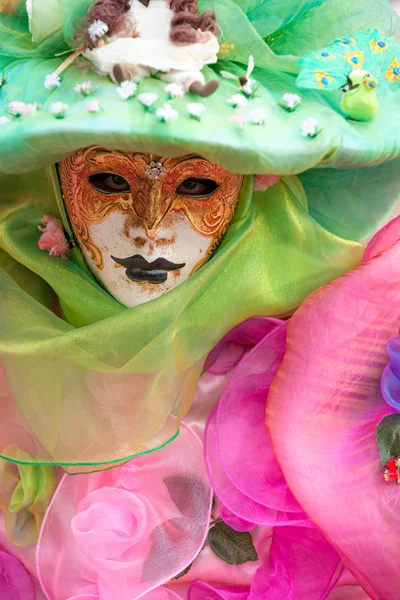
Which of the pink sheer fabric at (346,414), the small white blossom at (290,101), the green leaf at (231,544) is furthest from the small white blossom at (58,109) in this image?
the green leaf at (231,544)

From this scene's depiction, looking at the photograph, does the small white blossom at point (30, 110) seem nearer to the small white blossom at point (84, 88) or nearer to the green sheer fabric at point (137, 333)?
the small white blossom at point (84, 88)

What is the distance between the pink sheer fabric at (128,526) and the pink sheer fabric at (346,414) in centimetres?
16

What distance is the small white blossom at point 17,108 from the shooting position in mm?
662

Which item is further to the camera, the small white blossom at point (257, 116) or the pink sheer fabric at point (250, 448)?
the pink sheer fabric at point (250, 448)

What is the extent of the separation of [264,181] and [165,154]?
23 centimetres

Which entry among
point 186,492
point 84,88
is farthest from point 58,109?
point 186,492

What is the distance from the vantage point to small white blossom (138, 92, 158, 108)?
0.63 meters

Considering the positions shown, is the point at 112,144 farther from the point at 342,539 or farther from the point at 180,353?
the point at 342,539

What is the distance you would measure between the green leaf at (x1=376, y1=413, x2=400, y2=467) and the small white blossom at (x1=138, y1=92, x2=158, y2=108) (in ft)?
1.48

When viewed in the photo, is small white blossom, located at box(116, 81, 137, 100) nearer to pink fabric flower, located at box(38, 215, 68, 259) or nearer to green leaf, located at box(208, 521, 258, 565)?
pink fabric flower, located at box(38, 215, 68, 259)

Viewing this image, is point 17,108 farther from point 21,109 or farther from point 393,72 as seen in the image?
point 393,72

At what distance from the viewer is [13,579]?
938mm

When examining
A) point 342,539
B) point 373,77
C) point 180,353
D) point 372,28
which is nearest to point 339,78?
point 373,77

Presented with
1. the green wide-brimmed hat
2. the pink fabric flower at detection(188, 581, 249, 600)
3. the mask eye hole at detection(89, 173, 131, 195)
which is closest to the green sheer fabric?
the green wide-brimmed hat
